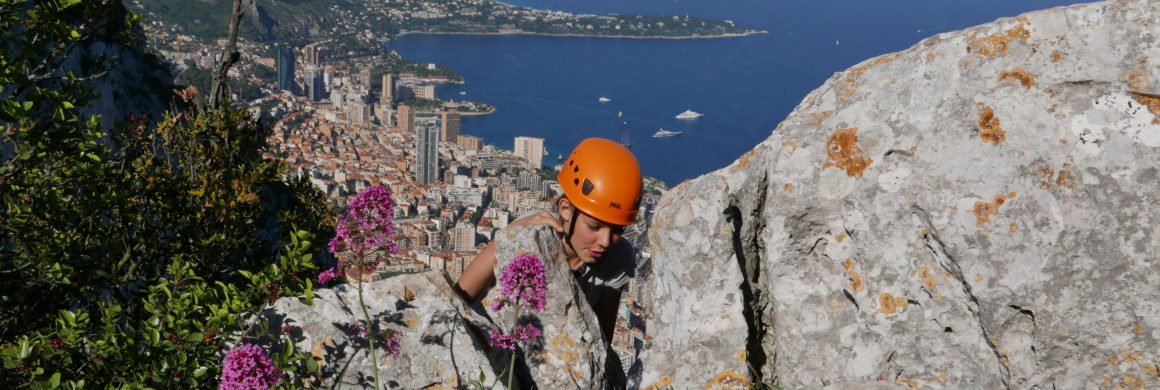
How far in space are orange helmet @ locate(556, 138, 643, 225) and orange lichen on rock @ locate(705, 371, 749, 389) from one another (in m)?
0.73

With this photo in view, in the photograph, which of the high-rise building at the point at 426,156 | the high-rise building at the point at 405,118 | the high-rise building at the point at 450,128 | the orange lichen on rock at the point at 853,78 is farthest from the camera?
the high-rise building at the point at 405,118

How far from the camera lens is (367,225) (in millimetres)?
2572

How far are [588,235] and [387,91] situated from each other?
92.3 metres

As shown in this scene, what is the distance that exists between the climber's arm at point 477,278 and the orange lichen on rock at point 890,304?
1.61 meters

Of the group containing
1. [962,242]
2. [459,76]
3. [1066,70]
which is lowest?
[459,76]

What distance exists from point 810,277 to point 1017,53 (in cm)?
116

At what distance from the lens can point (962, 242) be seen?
3.09 meters

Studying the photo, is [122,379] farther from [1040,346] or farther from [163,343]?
[1040,346]

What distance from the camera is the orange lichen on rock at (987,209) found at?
120 inches

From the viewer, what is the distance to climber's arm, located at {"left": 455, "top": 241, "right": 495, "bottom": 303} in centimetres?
365

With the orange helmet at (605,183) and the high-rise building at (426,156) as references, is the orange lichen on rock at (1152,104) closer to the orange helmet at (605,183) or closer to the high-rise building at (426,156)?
the orange helmet at (605,183)

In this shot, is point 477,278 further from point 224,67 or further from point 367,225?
point 224,67

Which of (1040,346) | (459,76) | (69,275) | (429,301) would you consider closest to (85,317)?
(69,275)

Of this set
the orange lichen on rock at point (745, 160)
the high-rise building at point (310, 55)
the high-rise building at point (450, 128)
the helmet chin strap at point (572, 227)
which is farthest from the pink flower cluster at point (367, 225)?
the high-rise building at point (310, 55)
